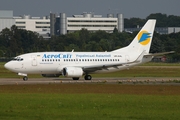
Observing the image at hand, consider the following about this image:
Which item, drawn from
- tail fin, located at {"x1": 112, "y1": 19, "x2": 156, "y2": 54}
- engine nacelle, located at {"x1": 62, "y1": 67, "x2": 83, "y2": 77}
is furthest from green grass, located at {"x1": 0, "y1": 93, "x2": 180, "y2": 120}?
tail fin, located at {"x1": 112, "y1": 19, "x2": 156, "y2": 54}

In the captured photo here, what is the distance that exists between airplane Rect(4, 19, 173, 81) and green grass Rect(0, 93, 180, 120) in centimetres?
2654

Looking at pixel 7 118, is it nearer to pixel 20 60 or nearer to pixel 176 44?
pixel 20 60

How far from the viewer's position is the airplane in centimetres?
7156

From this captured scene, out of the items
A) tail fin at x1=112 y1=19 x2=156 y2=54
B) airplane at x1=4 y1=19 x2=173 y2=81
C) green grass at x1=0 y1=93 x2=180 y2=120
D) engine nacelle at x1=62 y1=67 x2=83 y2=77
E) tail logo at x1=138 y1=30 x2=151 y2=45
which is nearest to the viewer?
green grass at x1=0 y1=93 x2=180 y2=120

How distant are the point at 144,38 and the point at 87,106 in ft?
138

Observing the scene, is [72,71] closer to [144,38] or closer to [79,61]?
[79,61]

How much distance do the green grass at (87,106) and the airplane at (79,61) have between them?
26.5 meters

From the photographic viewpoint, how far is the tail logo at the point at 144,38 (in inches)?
3073

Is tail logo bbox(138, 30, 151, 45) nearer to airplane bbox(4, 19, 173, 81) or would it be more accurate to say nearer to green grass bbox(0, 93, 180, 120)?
airplane bbox(4, 19, 173, 81)

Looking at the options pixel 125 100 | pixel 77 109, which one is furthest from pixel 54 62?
pixel 77 109

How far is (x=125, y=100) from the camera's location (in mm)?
41219

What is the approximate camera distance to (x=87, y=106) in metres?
37.3

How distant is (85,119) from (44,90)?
66.7 feet

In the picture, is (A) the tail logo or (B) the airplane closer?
(B) the airplane
